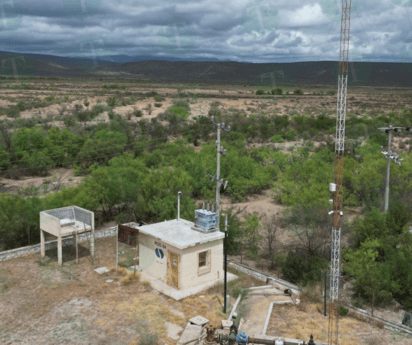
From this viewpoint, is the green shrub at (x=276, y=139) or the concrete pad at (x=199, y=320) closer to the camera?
the concrete pad at (x=199, y=320)

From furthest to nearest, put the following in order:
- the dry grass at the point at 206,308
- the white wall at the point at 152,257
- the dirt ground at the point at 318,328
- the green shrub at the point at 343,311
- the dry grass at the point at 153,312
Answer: the white wall at the point at 152,257 < the green shrub at the point at 343,311 < the dry grass at the point at 206,308 < the dry grass at the point at 153,312 < the dirt ground at the point at 318,328

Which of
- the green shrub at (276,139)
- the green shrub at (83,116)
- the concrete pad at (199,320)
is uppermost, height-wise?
the green shrub at (83,116)

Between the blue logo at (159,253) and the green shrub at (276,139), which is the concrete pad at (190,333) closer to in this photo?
the blue logo at (159,253)

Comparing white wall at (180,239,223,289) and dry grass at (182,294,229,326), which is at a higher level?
white wall at (180,239,223,289)

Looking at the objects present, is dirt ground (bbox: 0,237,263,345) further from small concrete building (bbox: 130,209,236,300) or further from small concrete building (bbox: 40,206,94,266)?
small concrete building (bbox: 40,206,94,266)

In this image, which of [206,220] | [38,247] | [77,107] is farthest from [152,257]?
[77,107]

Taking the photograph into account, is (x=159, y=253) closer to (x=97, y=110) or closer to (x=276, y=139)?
(x=276, y=139)

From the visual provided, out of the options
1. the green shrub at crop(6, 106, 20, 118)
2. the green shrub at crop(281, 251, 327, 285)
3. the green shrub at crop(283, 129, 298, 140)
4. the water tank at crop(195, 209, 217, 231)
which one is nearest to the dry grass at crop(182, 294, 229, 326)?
the water tank at crop(195, 209, 217, 231)

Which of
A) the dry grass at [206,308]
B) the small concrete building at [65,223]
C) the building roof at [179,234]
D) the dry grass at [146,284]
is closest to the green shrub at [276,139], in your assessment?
the building roof at [179,234]
